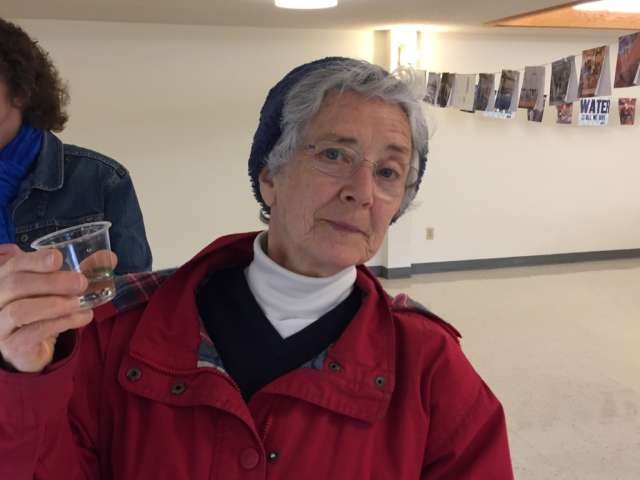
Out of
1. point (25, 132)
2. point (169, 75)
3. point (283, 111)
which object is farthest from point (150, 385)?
point (169, 75)

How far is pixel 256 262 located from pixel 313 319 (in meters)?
0.16

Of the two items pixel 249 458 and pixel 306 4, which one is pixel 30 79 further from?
pixel 306 4

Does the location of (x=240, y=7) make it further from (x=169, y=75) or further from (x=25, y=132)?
(x=25, y=132)

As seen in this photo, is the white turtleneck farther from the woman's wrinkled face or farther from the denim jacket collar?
the denim jacket collar

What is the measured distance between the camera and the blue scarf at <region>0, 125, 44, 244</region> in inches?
60.0

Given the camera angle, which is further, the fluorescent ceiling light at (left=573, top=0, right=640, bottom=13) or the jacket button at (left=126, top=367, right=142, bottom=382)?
the fluorescent ceiling light at (left=573, top=0, right=640, bottom=13)

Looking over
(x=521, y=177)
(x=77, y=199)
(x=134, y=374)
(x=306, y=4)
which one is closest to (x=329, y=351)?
(x=134, y=374)

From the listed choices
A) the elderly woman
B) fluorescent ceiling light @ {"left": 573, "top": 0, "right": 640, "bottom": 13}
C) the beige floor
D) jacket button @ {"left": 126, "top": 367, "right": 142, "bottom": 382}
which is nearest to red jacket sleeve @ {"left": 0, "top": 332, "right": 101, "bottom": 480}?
the elderly woman

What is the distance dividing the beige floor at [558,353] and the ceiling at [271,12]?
2.12 metres

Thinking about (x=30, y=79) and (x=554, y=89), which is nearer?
(x=30, y=79)

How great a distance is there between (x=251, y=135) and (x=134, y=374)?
13.4 ft

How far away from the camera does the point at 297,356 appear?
3.56ft

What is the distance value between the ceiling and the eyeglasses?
8.90 ft

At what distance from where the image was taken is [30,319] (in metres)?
→ 0.75
